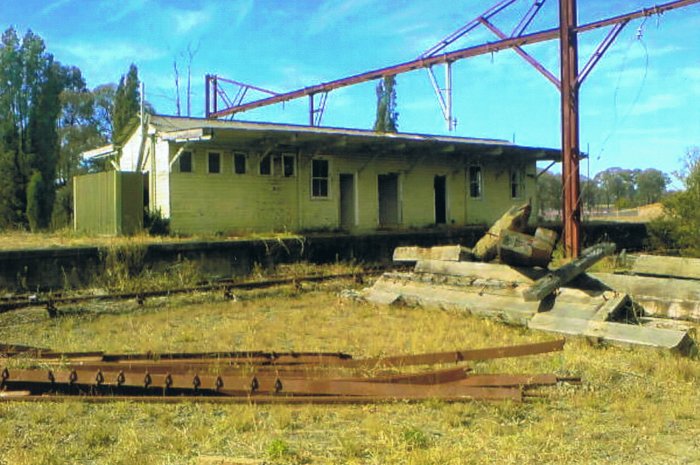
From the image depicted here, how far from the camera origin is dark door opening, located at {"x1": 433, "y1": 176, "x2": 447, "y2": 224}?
25.9 m

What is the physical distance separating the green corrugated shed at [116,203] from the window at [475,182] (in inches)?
512

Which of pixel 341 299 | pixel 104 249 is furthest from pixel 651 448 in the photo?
pixel 104 249

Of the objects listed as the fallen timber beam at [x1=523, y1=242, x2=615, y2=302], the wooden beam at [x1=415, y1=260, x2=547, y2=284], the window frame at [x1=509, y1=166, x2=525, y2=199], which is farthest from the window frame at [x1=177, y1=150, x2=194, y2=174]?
the window frame at [x1=509, y1=166, x2=525, y2=199]

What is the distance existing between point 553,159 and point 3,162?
2375cm

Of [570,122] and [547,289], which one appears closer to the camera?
[547,289]

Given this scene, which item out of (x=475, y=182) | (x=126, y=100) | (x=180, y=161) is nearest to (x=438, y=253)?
(x=180, y=161)

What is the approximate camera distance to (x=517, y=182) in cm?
2847

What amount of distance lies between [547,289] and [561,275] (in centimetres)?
53

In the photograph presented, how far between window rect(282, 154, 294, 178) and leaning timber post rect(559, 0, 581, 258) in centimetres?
823

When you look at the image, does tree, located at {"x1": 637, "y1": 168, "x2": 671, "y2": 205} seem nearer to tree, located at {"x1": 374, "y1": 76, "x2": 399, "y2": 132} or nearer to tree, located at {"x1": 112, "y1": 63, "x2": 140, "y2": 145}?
tree, located at {"x1": 374, "y1": 76, "x2": 399, "y2": 132}

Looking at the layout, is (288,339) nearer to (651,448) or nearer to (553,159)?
(651,448)

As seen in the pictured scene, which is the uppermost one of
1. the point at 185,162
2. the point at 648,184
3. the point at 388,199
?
the point at 648,184

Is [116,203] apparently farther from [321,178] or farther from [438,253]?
[438,253]

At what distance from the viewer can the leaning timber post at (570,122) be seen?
17.8m
